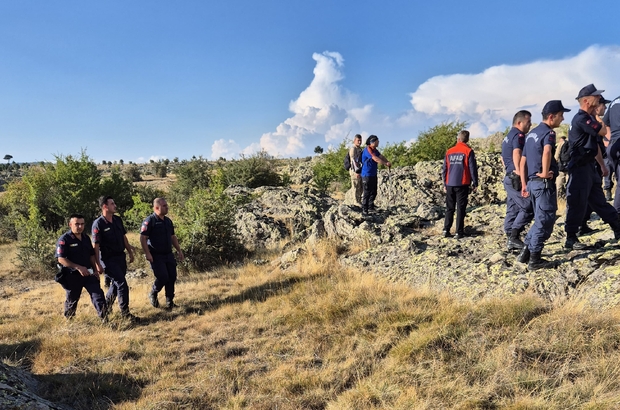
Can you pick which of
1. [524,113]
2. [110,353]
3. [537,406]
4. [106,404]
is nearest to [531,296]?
[537,406]

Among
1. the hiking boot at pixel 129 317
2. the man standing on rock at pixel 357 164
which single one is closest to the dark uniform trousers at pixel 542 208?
the man standing on rock at pixel 357 164

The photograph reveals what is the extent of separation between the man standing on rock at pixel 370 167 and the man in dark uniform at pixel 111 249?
4933mm

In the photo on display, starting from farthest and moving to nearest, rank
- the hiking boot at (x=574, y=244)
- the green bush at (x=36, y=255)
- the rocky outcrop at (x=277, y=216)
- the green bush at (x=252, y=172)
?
1. the green bush at (x=252, y=172)
2. the green bush at (x=36, y=255)
3. the rocky outcrop at (x=277, y=216)
4. the hiking boot at (x=574, y=244)

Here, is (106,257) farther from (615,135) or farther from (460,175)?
(615,135)

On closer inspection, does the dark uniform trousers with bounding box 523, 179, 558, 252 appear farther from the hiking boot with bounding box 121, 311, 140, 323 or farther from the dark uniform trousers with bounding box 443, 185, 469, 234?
the hiking boot with bounding box 121, 311, 140, 323

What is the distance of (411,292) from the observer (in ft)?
16.3

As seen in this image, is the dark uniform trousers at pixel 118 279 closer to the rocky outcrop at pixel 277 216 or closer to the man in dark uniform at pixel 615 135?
the rocky outcrop at pixel 277 216

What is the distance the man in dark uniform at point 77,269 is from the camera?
5.16 meters

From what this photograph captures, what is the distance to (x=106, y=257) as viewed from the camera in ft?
18.3

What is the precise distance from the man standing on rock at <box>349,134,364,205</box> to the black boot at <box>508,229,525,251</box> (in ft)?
12.8

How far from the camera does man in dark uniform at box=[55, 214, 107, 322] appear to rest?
5.16 m

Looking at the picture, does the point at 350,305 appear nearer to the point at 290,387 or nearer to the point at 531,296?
the point at 290,387

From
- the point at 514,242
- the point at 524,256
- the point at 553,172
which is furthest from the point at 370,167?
the point at 553,172

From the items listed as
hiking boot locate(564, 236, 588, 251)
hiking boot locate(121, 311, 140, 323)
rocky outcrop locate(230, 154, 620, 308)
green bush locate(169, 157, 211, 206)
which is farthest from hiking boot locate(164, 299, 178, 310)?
green bush locate(169, 157, 211, 206)
